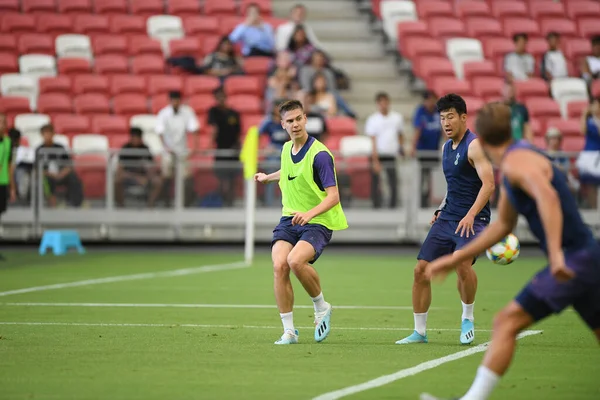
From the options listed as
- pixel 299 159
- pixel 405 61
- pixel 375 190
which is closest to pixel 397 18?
pixel 405 61

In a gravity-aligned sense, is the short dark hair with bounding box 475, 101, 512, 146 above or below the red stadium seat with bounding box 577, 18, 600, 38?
below

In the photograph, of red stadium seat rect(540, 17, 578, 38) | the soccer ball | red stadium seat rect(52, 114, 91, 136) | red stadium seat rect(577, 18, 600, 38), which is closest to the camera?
the soccer ball

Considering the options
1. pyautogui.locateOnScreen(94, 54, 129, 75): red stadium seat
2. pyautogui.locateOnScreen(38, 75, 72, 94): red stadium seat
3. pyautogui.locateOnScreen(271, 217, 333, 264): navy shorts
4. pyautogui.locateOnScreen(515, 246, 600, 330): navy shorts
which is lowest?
pyautogui.locateOnScreen(271, 217, 333, 264): navy shorts

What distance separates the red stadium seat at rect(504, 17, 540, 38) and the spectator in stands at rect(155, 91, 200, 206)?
392 inches

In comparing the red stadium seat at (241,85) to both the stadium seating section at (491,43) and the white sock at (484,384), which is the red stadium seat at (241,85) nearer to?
the stadium seating section at (491,43)

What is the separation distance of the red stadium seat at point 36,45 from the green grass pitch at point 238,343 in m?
10.9

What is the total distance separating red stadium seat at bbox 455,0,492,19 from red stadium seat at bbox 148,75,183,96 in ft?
26.0

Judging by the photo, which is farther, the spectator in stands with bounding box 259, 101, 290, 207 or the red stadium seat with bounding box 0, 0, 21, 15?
the red stadium seat with bounding box 0, 0, 21, 15

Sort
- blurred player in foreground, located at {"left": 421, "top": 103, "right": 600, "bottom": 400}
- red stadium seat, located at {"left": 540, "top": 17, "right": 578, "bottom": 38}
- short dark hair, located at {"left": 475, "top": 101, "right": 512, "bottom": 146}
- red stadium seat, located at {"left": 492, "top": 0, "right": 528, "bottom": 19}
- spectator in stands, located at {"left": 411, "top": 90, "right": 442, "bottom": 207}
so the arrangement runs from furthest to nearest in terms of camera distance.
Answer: red stadium seat, located at {"left": 492, "top": 0, "right": 528, "bottom": 19}
red stadium seat, located at {"left": 540, "top": 17, "right": 578, "bottom": 38}
spectator in stands, located at {"left": 411, "top": 90, "right": 442, "bottom": 207}
short dark hair, located at {"left": 475, "top": 101, "right": 512, "bottom": 146}
blurred player in foreground, located at {"left": 421, "top": 103, "right": 600, "bottom": 400}

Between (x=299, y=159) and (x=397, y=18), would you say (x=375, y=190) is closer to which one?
(x=397, y=18)

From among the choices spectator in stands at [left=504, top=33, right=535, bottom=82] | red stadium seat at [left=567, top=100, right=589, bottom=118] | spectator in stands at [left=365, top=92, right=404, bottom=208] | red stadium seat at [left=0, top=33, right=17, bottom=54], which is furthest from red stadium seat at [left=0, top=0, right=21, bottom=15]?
red stadium seat at [left=567, top=100, right=589, bottom=118]

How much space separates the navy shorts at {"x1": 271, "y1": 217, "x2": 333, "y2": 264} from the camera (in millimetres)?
11078

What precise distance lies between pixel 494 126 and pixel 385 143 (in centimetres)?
1742

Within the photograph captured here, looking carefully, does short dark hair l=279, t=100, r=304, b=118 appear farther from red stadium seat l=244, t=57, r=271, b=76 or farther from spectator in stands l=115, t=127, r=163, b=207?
red stadium seat l=244, t=57, r=271, b=76
